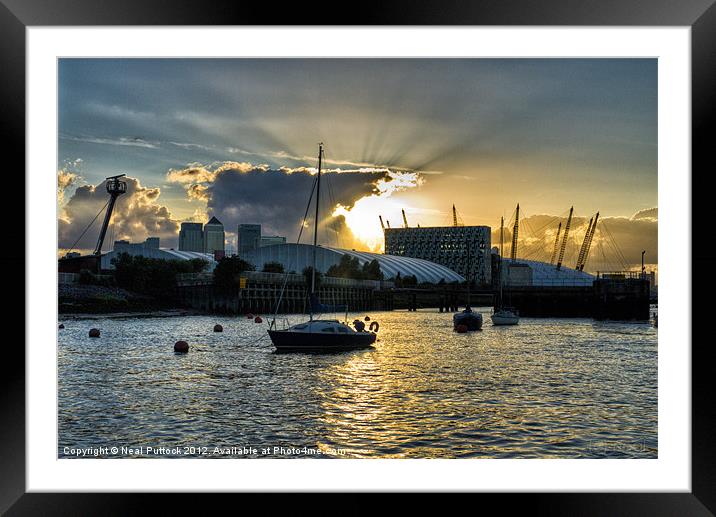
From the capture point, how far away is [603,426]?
1280 cm

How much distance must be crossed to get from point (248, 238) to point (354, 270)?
45.0ft

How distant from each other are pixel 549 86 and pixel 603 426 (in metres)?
8.02

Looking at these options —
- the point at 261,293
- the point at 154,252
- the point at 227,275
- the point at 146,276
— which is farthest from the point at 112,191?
the point at 154,252

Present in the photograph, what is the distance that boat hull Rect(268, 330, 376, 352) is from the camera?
23.9 meters

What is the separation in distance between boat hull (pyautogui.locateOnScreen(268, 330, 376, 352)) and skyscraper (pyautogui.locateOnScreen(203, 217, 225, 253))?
50.5 metres

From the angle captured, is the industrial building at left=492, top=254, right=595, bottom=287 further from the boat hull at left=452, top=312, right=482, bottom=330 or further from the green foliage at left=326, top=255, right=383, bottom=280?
the boat hull at left=452, top=312, right=482, bottom=330

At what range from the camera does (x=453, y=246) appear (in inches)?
4619

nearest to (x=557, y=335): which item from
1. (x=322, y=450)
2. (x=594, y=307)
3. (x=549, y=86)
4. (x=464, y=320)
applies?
(x=464, y=320)

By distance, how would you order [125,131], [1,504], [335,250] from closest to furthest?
1. [1,504]
2. [125,131]
3. [335,250]

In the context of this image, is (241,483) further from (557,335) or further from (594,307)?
(594,307)

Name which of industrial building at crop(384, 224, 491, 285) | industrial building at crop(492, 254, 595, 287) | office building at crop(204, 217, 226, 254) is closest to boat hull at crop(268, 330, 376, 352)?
office building at crop(204, 217, 226, 254)

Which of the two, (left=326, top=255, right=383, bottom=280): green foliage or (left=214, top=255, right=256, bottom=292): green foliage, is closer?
(left=214, top=255, right=256, bottom=292): green foliage

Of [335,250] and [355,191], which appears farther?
[335,250]

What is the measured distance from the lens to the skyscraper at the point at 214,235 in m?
73.3
